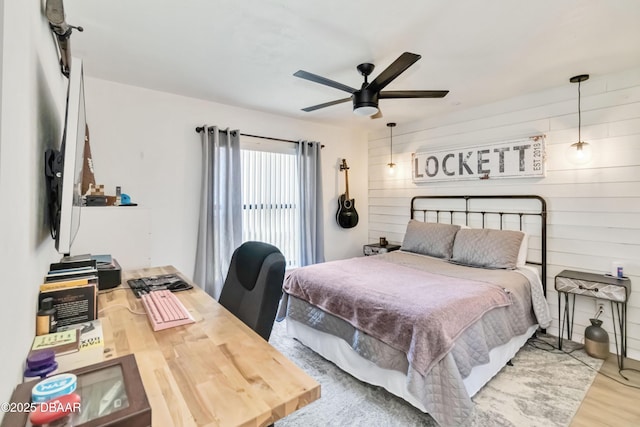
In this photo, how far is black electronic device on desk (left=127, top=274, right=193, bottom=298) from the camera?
171cm

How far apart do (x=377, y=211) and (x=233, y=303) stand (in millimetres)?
3401

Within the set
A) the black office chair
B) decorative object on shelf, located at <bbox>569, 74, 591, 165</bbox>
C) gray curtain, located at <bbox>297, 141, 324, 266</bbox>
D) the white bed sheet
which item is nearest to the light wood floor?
the white bed sheet

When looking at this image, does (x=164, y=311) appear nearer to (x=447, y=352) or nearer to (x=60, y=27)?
(x=60, y=27)

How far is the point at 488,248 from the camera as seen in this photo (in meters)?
2.95

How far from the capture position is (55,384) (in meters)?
0.62

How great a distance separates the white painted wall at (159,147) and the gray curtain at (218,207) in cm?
13

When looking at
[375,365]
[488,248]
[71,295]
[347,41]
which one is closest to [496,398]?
[375,365]

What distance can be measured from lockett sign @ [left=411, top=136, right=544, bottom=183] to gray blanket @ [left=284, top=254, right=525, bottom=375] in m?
1.18

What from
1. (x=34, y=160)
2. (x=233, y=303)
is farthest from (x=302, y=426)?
(x=34, y=160)

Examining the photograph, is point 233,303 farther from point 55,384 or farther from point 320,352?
point 320,352

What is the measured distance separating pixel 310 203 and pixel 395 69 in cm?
241

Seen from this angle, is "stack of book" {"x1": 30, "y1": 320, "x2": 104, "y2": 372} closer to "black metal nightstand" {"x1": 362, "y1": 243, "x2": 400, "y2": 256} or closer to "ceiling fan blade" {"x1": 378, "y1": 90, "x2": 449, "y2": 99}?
"ceiling fan blade" {"x1": 378, "y1": 90, "x2": 449, "y2": 99}

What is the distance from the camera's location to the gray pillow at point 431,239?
3.36 metres

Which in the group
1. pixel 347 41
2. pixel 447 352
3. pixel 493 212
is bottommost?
pixel 447 352
